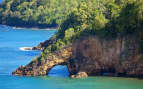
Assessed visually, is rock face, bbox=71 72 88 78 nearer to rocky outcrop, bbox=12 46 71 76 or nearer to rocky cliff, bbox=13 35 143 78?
rocky cliff, bbox=13 35 143 78

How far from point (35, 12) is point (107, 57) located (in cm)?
8921

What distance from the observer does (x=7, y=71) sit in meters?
57.8

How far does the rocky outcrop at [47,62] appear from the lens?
51.9 meters

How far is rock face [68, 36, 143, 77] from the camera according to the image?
49531 millimetres

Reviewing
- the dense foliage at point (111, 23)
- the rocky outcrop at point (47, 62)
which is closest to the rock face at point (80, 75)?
the rocky outcrop at point (47, 62)

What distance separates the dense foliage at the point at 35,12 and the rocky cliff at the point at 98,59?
7822 centimetres

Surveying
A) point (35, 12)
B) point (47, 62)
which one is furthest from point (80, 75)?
point (35, 12)

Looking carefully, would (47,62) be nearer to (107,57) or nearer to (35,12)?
(107,57)

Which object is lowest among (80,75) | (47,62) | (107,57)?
(80,75)

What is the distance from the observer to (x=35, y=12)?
138 metres

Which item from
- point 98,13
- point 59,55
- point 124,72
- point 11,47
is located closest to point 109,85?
point 124,72

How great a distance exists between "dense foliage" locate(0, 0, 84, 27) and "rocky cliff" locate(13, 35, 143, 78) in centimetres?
7822

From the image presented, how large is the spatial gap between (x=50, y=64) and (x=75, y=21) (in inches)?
385

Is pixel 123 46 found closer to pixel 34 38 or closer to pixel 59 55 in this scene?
pixel 59 55
